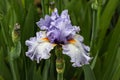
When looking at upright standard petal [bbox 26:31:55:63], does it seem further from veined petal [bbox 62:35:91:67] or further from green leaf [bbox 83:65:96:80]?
green leaf [bbox 83:65:96:80]

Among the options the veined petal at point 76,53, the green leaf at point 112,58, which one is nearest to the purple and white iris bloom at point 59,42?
the veined petal at point 76,53

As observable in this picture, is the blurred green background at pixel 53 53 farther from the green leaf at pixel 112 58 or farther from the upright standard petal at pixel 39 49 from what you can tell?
the upright standard petal at pixel 39 49

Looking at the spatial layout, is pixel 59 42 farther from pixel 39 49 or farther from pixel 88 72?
pixel 88 72

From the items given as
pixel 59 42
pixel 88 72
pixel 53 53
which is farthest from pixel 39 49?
pixel 53 53

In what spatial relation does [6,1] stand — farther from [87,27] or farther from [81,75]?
[81,75]

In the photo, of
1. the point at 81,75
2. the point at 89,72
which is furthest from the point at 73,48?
the point at 81,75

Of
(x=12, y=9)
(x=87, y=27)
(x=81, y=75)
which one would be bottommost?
(x=81, y=75)

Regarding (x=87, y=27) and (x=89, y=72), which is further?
(x=87, y=27)

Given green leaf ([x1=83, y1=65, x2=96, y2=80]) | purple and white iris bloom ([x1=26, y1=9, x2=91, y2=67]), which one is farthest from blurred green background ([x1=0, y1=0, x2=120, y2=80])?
purple and white iris bloom ([x1=26, y1=9, x2=91, y2=67])
